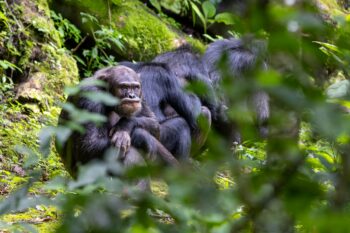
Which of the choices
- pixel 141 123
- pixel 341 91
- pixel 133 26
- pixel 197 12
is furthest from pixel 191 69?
pixel 341 91

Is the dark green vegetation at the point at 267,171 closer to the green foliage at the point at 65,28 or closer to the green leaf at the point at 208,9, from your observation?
the green foliage at the point at 65,28

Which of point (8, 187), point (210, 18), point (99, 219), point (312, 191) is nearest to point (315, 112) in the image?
point (312, 191)

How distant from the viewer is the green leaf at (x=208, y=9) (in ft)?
33.4

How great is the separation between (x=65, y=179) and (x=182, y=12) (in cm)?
975

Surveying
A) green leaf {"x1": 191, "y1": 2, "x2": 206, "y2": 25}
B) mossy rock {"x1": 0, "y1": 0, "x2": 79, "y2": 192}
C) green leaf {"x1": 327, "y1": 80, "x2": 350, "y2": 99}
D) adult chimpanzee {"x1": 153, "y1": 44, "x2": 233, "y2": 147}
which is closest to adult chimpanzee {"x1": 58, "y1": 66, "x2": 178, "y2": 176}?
mossy rock {"x1": 0, "y1": 0, "x2": 79, "y2": 192}

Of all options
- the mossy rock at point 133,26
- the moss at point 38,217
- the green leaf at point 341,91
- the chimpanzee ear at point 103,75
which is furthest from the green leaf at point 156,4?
the green leaf at point 341,91

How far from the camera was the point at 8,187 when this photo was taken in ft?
17.4

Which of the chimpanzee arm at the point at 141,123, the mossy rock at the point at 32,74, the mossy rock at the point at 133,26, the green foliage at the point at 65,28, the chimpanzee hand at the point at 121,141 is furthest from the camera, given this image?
the mossy rock at the point at 133,26

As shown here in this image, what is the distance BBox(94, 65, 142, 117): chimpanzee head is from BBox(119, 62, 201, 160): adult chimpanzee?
1085 millimetres

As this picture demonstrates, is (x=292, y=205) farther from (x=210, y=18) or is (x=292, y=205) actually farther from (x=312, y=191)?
(x=210, y=18)

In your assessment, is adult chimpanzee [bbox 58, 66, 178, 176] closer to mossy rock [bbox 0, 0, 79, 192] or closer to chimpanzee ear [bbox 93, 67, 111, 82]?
chimpanzee ear [bbox 93, 67, 111, 82]

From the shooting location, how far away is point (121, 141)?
4.96m

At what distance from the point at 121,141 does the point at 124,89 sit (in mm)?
527

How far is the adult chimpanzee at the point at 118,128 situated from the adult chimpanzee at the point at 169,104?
3.21ft
